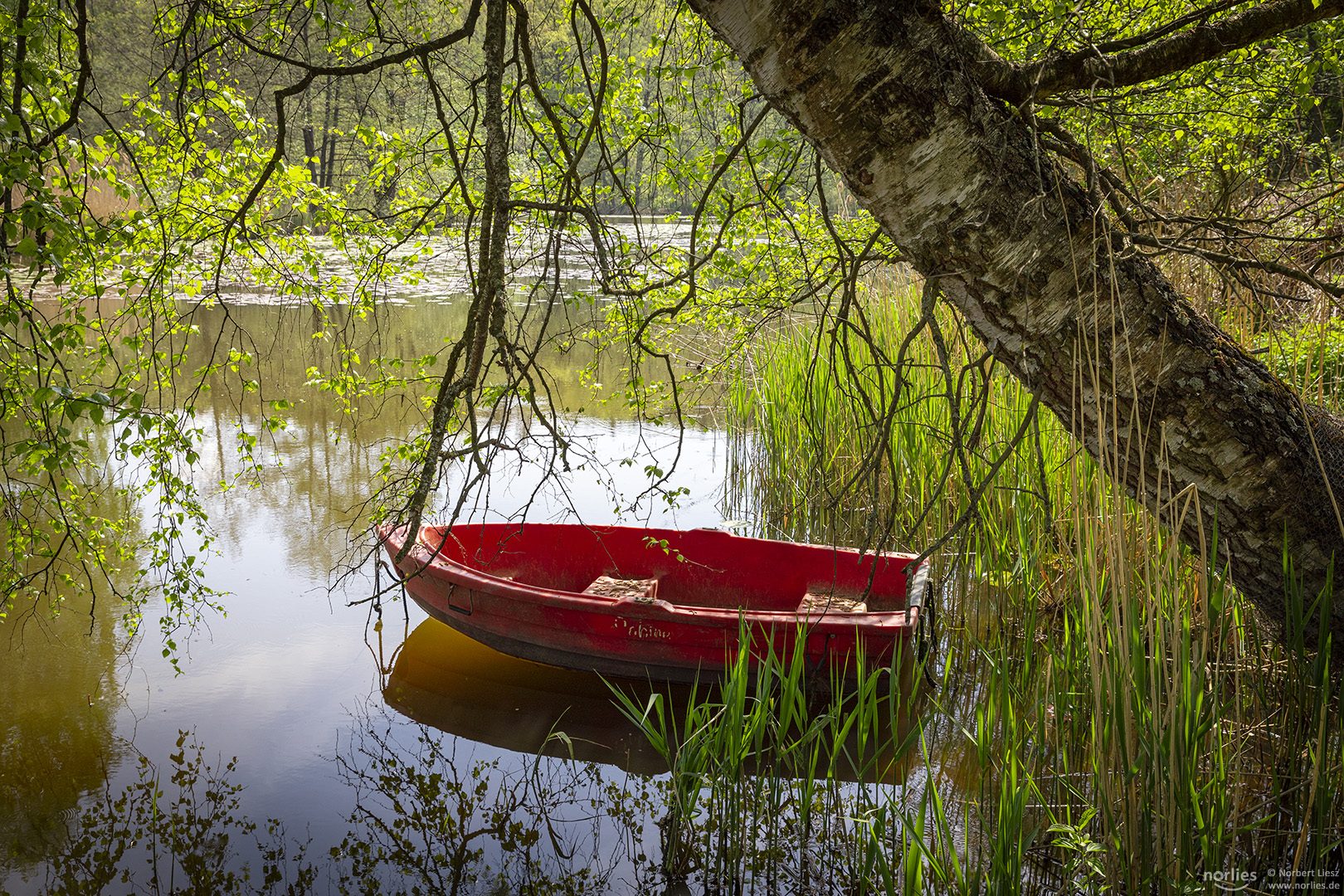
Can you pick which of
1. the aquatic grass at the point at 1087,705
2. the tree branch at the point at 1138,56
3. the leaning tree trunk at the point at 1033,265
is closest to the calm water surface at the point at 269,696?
the aquatic grass at the point at 1087,705

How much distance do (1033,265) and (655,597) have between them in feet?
10.4

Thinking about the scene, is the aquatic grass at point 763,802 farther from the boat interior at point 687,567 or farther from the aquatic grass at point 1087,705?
the boat interior at point 687,567

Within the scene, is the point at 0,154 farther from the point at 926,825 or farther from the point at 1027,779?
the point at 926,825

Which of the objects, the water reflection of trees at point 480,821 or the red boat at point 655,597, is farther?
the red boat at point 655,597

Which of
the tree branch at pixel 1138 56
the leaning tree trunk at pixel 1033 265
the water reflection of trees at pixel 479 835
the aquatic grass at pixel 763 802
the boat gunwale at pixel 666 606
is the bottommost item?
the water reflection of trees at pixel 479 835

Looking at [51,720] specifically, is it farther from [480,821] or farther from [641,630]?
[641,630]

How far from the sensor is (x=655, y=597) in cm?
431

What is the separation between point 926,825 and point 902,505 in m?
1.77

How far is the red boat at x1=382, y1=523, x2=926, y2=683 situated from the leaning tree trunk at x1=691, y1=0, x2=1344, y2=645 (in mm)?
1860

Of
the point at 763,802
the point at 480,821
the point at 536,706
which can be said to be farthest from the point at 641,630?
the point at 763,802

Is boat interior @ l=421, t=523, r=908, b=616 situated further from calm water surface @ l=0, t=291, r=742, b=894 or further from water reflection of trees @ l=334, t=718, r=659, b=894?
water reflection of trees @ l=334, t=718, r=659, b=894

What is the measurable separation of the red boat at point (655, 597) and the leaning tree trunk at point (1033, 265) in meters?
1.86

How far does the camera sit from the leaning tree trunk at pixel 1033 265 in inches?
52.4

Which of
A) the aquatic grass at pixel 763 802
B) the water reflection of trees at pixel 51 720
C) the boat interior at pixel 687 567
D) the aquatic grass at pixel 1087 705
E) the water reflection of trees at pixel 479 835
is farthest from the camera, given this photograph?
the boat interior at pixel 687 567
